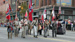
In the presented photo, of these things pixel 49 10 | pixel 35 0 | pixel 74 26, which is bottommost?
pixel 74 26

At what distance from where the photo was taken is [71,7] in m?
44.7

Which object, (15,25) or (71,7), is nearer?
(15,25)

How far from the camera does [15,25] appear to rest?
1823 centimetres

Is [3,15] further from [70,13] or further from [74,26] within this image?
[74,26]

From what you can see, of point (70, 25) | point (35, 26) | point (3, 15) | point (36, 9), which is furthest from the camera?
point (3, 15)

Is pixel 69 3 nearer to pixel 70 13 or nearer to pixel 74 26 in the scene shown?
pixel 70 13

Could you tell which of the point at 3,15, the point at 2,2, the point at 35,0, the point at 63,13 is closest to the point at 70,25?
the point at 63,13

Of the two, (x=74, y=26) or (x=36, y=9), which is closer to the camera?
(x=74, y=26)

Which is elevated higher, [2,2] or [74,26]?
[2,2]

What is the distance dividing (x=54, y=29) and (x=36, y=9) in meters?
35.3

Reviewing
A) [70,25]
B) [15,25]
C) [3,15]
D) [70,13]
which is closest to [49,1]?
[70,13]

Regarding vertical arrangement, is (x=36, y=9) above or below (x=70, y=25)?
above

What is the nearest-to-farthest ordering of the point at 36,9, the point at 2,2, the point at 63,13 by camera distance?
the point at 63,13, the point at 36,9, the point at 2,2

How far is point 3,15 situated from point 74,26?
5480 cm
